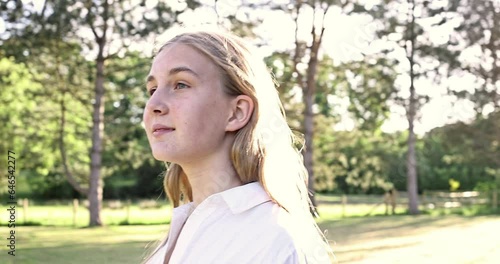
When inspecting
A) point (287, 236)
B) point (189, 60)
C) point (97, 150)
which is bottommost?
point (287, 236)

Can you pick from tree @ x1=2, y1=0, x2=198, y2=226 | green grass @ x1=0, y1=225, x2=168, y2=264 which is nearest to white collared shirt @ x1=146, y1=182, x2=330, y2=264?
green grass @ x1=0, y1=225, x2=168, y2=264

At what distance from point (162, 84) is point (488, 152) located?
30.0m

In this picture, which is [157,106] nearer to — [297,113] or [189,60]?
[189,60]

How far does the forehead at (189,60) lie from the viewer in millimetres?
1311

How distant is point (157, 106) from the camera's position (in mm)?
1308

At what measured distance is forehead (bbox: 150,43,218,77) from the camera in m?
1.31

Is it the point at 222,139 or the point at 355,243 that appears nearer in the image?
the point at 222,139

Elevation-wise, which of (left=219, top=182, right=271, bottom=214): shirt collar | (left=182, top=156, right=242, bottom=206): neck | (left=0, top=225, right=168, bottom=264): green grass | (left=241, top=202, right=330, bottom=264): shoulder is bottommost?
(left=0, top=225, right=168, bottom=264): green grass

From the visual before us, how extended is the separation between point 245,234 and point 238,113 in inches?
10.6

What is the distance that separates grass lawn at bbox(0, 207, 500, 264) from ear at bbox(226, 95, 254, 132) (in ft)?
23.9

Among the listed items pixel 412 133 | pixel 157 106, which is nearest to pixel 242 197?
pixel 157 106

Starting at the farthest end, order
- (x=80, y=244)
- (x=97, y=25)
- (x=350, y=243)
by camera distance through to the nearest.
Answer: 1. (x=97, y=25)
2. (x=350, y=243)
3. (x=80, y=244)

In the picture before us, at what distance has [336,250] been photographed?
1305 centimetres

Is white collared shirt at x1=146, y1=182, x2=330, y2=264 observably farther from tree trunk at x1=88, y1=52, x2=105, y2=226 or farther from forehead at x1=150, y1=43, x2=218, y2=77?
tree trunk at x1=88, y1=52, x2=105, y2=226
